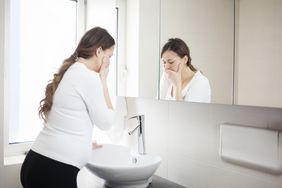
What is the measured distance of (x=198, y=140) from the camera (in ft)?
4.85

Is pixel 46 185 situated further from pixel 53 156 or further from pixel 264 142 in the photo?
pixel 264 142

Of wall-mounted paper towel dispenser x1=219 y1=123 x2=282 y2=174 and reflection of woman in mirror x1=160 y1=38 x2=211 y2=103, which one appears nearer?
wall-mounted paper towel dispenser x1=219 y1=123 x2=282 y2=174

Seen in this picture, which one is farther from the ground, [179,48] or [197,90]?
[179,48]

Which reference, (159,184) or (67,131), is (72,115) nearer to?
(67,131)

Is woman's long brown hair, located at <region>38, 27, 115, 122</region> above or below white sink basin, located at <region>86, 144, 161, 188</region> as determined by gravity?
above

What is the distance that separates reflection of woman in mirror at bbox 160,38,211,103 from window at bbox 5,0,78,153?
1.09 meters

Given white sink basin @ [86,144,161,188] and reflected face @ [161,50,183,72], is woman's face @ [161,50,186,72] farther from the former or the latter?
white sink basin @ [86,144,161,188]

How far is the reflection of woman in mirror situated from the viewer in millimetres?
1266

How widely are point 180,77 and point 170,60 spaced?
0.11 m

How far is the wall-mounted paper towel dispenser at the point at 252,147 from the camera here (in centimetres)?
113

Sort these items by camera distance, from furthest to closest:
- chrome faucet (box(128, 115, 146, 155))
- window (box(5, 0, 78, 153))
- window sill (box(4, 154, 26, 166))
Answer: window (box(5, 0, 78, 153)) → window sill (box(4, 154, 26, 166)) → chrome faucet (box(128, 115, 146, 155))

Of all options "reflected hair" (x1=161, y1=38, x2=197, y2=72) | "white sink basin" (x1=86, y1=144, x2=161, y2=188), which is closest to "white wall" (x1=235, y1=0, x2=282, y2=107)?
"reflected hair" (x1=161, y1=38, x2=197, y2=72)

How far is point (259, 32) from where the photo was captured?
102 cm

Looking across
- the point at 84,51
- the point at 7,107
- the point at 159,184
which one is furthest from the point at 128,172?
the point at 7,107
